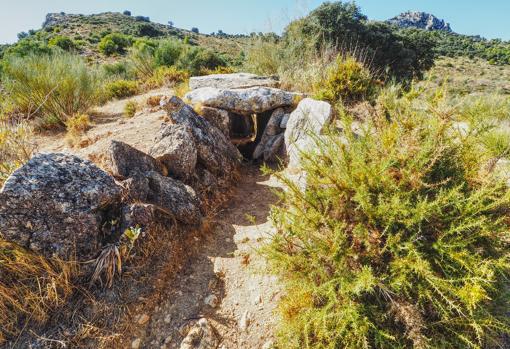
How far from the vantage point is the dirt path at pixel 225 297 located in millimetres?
2277

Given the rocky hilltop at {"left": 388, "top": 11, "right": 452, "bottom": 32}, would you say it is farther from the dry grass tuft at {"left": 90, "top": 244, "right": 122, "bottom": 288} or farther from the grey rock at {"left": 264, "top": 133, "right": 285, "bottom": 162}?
the dry grass tuft at {"left": 90, "top": 244, "right": 122, "bottom": 288}

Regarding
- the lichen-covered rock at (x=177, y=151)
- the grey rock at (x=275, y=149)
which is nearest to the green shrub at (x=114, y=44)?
the grey rock at (x=275, y=149)

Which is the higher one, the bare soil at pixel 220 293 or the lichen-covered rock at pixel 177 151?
the lichen-covered rock at pixel 177 151

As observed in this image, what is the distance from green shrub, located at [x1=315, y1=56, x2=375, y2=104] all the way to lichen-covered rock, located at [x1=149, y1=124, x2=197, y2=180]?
2.90 meters

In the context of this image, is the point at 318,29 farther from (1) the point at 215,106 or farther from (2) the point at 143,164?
(2) the point at 143,164

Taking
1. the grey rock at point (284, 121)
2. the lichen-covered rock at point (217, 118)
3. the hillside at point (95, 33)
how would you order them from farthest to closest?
the hillside at point (95, 33) → the grey rock at point (284, 121) → the lichen-covered rock at point (217, 118)

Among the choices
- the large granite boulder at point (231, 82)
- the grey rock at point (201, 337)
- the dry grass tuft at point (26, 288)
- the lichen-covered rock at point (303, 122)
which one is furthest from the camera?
the large granite boulder at point (231, 82)

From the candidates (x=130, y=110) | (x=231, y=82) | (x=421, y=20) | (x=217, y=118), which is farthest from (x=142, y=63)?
(x=421, y=20)

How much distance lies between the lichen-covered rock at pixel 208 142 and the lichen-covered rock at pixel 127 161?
1.89ft

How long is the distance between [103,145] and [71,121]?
2.18 m

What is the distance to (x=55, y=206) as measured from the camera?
2355 millimetres

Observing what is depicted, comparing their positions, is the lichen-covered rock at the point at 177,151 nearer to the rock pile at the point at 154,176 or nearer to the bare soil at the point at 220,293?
the rock pile at the point at 154,176

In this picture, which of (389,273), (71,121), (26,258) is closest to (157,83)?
(71,121)

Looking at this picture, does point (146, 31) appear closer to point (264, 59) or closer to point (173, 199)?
point (264, 59)
